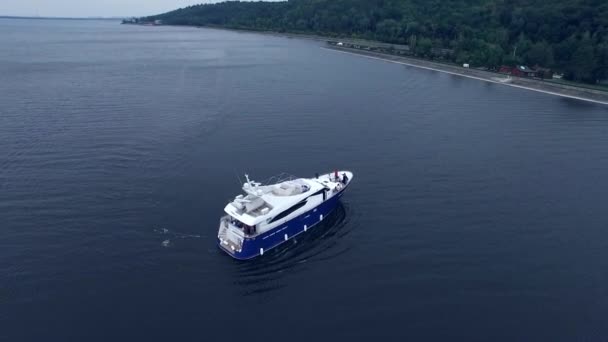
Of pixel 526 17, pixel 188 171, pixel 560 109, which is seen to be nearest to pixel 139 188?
pixel 188 171

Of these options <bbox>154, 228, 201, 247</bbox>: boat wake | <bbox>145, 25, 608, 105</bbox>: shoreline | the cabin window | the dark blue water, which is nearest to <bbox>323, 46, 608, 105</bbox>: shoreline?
<bbox>145, 25, 608, 105</bbox>: shoreline

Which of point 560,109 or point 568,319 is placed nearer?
point 568,319

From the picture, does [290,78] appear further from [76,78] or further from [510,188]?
[510,188]

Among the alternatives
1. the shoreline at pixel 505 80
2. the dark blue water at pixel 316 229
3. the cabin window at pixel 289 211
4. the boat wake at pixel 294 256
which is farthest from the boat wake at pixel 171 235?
the shoreline at pixel 505 80

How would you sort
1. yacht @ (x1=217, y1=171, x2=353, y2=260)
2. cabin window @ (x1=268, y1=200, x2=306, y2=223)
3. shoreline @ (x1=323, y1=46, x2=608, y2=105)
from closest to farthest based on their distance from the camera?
yacht @ (x1=217, y1=171, x2=353, y2=260), cabin window @ (x1=268, y1=200, x2=306, y2=223), shoreline @ (x1=323, y1=46, x2=608, y2=105)

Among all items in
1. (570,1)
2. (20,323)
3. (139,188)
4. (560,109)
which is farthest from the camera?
(570,1)

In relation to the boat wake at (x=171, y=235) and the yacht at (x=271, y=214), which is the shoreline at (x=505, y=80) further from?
the boat wake at (x=171, y=235)

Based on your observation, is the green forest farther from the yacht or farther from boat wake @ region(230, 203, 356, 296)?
boat wake @ region(230, 203, 356, 296)

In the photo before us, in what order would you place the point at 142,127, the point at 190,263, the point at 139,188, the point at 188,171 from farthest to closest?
the point at 142,127, the point at 188,171, the point at 139,188, the point at 190,263
